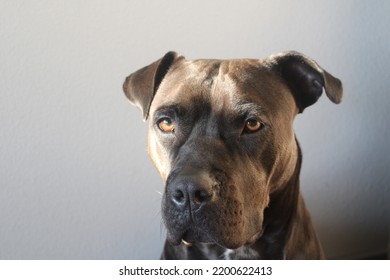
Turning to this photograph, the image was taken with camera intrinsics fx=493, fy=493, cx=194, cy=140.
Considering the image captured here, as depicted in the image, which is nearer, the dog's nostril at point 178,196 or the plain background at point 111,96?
the dog's nostril at point 178,196

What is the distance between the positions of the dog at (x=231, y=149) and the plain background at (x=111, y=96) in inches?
8.3

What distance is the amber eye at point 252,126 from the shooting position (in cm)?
123

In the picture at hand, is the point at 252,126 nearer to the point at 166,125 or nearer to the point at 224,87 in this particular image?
the point at 224,87

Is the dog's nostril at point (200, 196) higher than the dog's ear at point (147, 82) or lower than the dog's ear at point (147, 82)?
lower

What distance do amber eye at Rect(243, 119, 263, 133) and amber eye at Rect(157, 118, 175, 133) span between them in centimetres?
19

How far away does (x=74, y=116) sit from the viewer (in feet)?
5.13

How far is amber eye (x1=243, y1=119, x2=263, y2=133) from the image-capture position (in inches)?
48.5

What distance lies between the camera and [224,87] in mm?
1248

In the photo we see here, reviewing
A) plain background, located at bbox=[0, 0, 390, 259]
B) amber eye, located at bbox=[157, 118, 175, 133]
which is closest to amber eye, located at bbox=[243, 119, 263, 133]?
amber eye, located at bbox=[157, 118, 175, 133]

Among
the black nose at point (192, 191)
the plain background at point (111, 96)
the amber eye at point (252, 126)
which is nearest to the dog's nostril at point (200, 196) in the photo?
the black nose at point (192, 191)

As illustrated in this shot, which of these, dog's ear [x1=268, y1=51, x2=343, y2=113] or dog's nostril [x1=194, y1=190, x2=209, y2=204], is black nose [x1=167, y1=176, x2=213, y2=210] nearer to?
dog's nostril [x1=194, y1=190, x2=209, y2=204]

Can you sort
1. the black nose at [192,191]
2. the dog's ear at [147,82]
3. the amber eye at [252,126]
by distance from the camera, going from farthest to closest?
the dog's ear at [147,82], the amber eye at [252,126], the black nose at [192,191]

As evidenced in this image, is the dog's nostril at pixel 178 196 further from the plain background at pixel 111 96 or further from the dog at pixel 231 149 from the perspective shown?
the plain background at pixel 111 96

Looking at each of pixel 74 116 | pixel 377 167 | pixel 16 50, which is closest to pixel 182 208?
pixel 74 116
